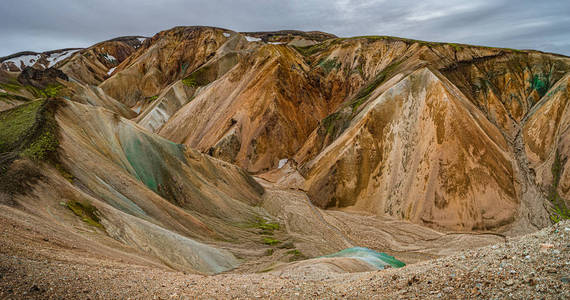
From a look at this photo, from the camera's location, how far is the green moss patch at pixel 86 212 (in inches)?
482

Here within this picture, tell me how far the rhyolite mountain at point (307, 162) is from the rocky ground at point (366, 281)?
3.30 metres

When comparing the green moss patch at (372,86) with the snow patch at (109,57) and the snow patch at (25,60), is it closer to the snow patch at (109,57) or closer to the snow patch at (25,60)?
the snow patch at (109,57)

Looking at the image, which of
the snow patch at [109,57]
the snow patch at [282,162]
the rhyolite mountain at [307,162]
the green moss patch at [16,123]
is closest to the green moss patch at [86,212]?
the rhyolite mountain at [307,162]

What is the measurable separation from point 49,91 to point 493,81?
73.5 m

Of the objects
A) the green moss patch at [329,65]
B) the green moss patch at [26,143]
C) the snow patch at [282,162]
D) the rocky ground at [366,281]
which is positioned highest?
the green moss patch at [329,65]

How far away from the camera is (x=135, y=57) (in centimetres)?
10062

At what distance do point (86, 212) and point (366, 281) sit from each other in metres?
11.0

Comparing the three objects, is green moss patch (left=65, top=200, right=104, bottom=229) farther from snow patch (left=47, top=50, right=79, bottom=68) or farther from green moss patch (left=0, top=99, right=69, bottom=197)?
snow patch (left=47, top=50, right=79, bottom=68)

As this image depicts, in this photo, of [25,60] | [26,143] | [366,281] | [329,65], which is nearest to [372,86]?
[329,65]

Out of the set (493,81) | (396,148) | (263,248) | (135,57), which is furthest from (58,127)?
(135,57)

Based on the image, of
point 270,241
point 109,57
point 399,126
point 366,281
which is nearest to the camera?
point 366,281

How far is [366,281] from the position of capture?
22.5 feet

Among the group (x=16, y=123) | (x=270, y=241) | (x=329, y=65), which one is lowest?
(x=270, y=241)

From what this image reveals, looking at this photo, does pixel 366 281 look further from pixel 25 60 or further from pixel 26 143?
pixel 25 60
